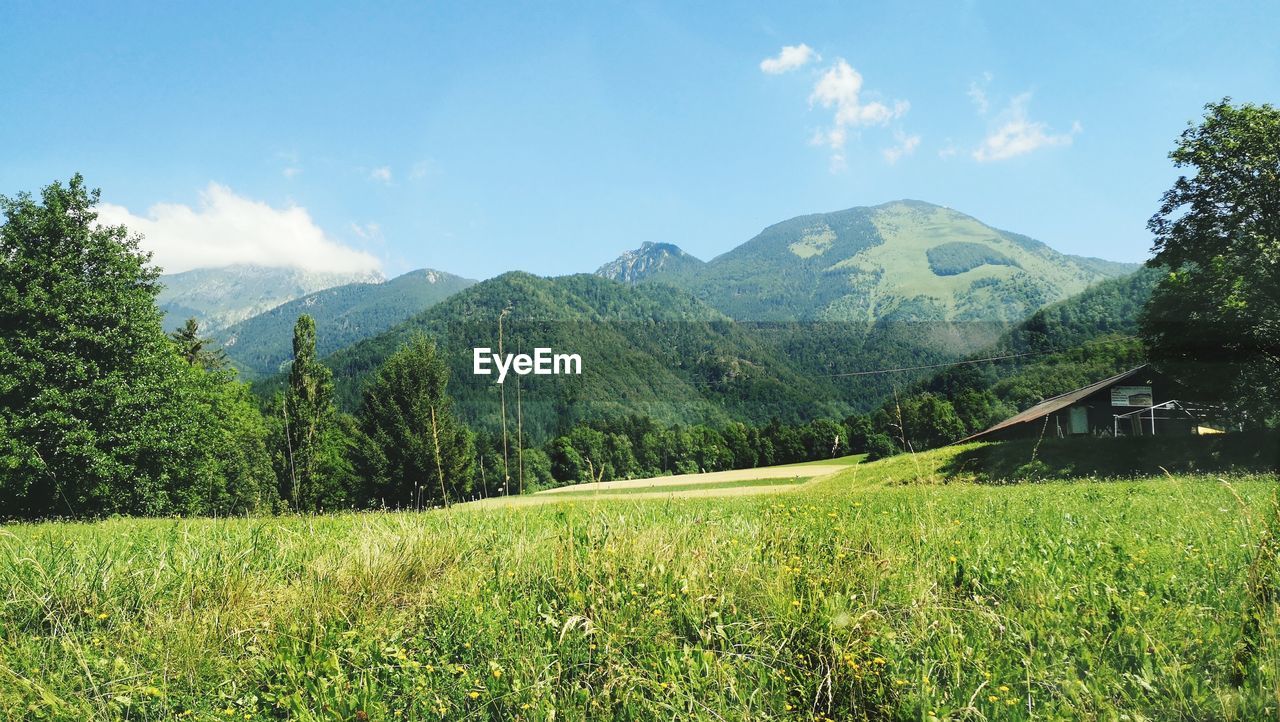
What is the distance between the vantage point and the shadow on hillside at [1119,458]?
21.9 m

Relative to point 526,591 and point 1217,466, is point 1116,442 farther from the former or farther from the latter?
point 526,591

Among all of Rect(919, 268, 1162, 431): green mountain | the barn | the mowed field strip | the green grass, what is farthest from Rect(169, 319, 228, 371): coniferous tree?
Rect(919, 268, 1162, 431): green mountain

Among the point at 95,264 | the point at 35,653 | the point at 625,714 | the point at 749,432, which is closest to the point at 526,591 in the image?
the point at 625,714

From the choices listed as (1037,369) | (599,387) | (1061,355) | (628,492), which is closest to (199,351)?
(628,492)

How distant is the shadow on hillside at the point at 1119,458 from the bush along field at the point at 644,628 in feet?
67.8

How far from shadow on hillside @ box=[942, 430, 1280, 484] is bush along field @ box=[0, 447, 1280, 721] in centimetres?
2067

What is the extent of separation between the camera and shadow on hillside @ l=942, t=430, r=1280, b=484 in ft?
72.0

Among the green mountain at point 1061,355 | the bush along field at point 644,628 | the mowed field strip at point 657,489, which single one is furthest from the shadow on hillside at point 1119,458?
the green mountain at point 1061,355

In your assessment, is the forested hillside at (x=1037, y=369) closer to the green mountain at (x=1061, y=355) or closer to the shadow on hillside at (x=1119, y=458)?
the green mountain at (x=1061, y=355)

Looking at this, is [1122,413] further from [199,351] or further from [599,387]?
[599,387]

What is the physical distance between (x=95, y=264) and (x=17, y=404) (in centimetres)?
674

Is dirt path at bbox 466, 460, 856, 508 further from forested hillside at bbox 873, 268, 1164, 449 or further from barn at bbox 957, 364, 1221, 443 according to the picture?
forested hillside at bbox 873, 268, 1164, 449

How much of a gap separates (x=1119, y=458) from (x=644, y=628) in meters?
28.7

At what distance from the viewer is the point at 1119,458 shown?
25047 millimetres
